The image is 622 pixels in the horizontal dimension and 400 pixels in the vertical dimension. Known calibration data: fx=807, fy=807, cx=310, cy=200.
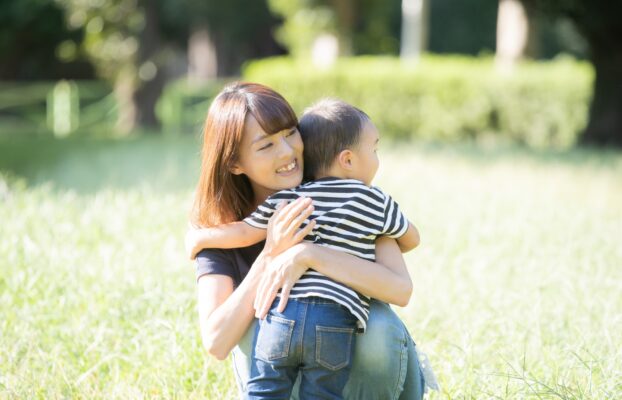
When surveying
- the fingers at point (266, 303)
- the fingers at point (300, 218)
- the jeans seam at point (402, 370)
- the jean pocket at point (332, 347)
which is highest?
the fingers at point (300, 218)

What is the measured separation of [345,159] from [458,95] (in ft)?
44.9

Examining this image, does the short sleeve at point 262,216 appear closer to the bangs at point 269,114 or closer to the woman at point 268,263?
the woman at point 268,263

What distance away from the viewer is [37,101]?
80.2ft

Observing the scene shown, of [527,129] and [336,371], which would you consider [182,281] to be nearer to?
[336,371]

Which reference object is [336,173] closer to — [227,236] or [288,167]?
[288,167]

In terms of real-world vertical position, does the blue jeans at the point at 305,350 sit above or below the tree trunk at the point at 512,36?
below

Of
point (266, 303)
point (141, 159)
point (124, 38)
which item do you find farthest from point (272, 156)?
point (124, 38)

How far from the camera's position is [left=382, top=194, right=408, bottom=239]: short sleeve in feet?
8.62

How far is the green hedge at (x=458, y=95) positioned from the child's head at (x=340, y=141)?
12026 millimetres

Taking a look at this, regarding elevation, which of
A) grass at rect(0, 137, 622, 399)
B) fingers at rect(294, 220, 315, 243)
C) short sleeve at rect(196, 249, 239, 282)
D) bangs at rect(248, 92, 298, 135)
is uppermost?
bangs at rect(248, 92, 298, 135)

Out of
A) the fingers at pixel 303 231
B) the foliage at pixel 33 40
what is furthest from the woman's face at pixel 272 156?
the foliage at pixel 33 40

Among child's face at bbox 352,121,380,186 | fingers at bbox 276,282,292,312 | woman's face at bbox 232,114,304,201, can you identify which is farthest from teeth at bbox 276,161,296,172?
fingers at bbox 276,282,292,312

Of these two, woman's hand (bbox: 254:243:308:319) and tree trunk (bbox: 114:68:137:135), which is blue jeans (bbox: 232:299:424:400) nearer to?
woman's hand (bbox: 254:243:308:319)

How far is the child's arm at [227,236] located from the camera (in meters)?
2.69
